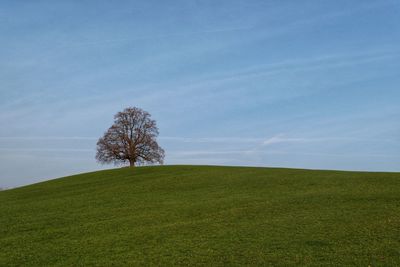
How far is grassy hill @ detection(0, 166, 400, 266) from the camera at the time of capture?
17.0 meters

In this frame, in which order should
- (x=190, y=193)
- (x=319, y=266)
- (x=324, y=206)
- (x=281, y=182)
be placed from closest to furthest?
(x=319, y=266), (x=324, y=206), (x=190, y=193), (x=281, y=182)

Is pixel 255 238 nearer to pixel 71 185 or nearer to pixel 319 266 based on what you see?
pixel 319 266

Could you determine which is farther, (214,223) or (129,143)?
(129,143)

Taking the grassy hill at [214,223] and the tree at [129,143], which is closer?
the grassy hill at [214,223]

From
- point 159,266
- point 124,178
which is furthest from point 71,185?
point 159,266

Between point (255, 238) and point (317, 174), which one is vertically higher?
point (317, 174)

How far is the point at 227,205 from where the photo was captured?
28.1m

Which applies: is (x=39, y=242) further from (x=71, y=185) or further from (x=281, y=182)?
(x=71, y=185)

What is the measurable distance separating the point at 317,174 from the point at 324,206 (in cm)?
1622

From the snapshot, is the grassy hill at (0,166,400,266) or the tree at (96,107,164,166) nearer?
the grassy hill at (0,166,400,266)

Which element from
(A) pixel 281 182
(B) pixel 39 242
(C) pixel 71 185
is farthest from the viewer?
(C) pixel 71 185

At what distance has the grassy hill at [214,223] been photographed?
17047 millimetres

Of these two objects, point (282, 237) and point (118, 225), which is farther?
point (118, 225)

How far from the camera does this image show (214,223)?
2311 centimetres
